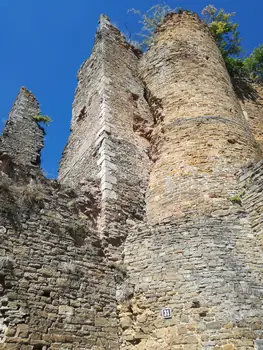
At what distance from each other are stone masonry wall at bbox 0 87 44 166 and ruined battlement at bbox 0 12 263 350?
1.6 inches

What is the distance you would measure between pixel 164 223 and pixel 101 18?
8.51 meters

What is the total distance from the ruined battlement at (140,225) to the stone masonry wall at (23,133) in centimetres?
4

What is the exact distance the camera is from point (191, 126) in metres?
9.65

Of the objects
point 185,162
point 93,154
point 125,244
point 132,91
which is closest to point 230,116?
point 185,162

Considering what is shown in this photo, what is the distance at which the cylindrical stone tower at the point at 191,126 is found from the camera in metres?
8.36

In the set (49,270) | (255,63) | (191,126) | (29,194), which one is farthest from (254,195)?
(255,63)

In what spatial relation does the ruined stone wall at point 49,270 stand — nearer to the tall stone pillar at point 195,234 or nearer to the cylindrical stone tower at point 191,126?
the tall stone pillar at point 195,234

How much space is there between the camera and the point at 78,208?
766 centimetres

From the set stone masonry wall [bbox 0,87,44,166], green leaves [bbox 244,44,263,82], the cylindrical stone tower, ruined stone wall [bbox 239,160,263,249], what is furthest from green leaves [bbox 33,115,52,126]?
green leaves [bbox 244,44,263,82]

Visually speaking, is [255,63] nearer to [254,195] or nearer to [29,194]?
[254,195]

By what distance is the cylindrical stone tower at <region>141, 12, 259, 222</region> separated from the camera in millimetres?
8359

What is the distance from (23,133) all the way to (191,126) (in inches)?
193

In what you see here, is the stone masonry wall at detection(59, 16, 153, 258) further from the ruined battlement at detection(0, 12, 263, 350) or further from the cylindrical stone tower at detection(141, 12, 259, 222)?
the cylindrical stone tower at detection(141, 12, 259, 222)

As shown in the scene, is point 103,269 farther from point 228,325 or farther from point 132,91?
point 132,91
